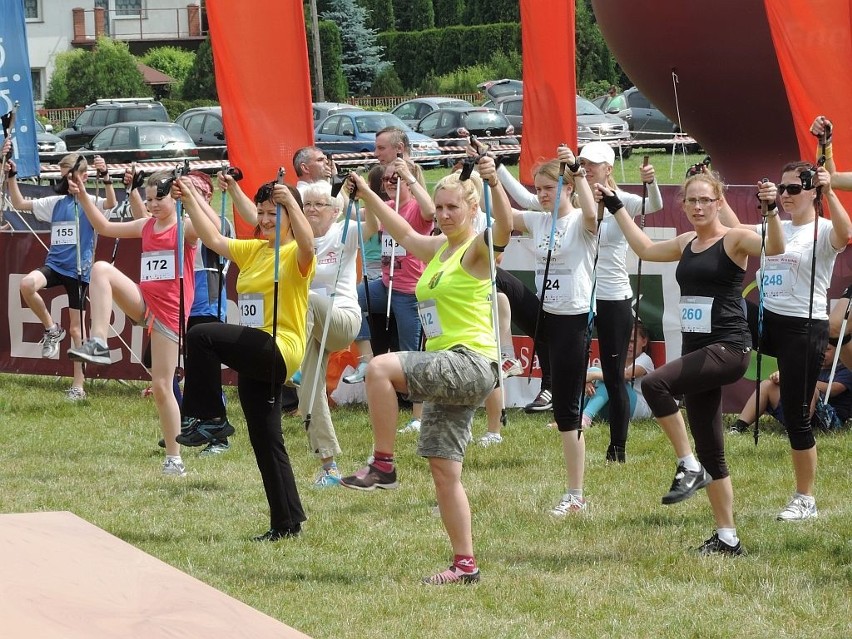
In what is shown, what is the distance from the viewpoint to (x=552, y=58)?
11.7m

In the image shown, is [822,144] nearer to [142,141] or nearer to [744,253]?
[744,253]

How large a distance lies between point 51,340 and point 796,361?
6945 mm

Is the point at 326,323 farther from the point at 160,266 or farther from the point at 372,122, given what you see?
the point at 372,122

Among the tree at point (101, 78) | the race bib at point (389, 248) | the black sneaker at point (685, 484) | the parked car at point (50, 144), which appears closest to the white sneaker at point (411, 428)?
the race bib at point (389, 248)

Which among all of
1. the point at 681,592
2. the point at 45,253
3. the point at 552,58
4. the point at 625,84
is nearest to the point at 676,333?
the point at 552,58

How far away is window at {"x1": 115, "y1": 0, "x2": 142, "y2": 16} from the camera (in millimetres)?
61156

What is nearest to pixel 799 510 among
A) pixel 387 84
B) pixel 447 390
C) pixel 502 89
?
pixel 447 390

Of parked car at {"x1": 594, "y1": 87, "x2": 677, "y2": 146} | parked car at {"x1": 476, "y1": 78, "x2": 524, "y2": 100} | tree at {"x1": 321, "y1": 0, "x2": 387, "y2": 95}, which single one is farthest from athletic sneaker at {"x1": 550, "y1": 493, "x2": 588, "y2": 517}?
tree at {"x1": 321, "y1": 0, "x2": 387, "y2": 95}

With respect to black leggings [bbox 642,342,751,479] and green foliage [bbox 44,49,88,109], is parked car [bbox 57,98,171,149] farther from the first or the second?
black leggings [bbox 642,342,751,479]

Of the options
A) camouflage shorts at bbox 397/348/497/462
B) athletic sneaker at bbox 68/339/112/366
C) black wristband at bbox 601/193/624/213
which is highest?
black wristband at bbox 601/193/624/213

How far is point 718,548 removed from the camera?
6.52 metres

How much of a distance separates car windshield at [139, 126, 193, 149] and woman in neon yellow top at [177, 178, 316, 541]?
22.7 m

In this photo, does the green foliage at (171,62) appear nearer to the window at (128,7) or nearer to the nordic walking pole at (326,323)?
the window at (128,7)

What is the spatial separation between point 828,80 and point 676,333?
2.15 meters
